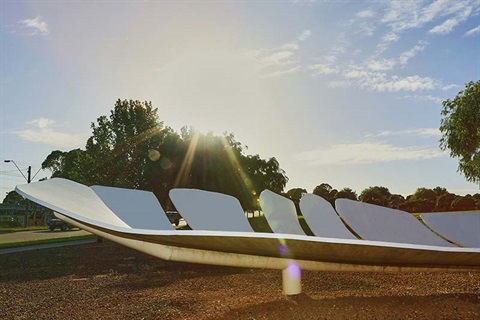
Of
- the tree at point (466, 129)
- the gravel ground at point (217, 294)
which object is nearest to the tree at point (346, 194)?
the tree at point (466, 129)

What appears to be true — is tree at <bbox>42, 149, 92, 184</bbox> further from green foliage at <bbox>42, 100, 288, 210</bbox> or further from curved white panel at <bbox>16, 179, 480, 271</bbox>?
curved white panel at <bbox>16, 179, 480, 271</bbox>

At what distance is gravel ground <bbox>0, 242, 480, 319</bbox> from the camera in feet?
17.1

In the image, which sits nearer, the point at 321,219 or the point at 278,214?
the point at 278,214

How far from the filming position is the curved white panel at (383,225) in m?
7.13

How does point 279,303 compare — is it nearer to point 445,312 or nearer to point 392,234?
point 445,312

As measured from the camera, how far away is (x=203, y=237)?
152 inches

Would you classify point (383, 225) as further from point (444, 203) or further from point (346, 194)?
point (346, 194)

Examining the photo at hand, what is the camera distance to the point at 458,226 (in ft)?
25.4

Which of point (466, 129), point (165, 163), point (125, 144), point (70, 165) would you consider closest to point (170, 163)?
point (165, 163)

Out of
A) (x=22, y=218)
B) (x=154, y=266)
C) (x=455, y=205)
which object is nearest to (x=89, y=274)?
(x=154, y=266)

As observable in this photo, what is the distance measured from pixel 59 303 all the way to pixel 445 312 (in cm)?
569

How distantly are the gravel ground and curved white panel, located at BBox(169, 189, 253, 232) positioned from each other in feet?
3.59

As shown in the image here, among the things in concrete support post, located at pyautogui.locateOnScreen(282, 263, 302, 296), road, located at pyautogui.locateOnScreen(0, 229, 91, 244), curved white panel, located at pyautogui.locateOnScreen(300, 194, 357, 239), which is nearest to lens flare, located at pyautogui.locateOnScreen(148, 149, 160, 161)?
road, located at pyautogui.locateOnScreen(0, 229, 91, 244)

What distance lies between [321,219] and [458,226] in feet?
8.48
